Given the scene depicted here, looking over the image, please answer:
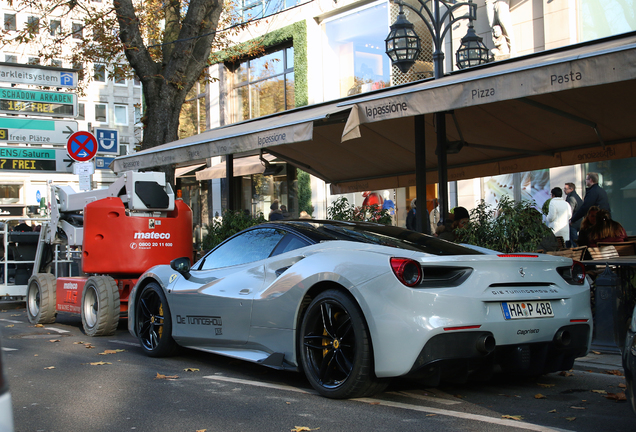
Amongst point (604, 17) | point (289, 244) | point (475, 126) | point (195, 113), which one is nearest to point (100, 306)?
point (289, 244)

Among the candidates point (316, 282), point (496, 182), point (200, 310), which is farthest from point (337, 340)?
point (496, 182)

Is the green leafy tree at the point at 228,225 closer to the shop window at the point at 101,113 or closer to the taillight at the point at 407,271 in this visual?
the taillight at the point at 407,271

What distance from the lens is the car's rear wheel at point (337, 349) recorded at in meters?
4.43

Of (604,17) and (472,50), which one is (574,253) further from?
(604,17)

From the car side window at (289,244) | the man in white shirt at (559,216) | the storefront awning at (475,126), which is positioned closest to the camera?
the car side window at (289,244)

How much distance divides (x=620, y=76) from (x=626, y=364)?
138 inches

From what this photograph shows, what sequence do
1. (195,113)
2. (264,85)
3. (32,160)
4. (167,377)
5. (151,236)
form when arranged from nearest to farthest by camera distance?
(167,377), (151,236), (32,160), (264,85), (195,113)

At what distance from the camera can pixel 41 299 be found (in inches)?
388

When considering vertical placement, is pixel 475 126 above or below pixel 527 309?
above

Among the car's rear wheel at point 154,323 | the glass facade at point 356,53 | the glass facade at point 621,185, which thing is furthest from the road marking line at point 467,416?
the glass facade at point 356,53

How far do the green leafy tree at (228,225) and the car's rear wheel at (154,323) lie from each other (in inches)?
187

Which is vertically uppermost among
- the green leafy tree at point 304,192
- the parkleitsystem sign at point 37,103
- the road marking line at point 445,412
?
the parkleitsystem sign at point 37,103

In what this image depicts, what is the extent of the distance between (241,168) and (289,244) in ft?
52.4

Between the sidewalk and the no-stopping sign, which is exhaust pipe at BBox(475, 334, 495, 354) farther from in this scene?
the no-stopping sign
